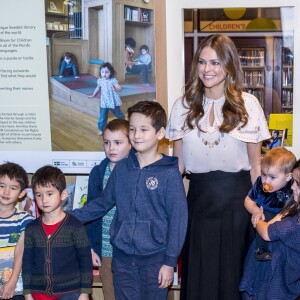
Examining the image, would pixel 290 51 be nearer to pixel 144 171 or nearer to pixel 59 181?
pixel 144 171

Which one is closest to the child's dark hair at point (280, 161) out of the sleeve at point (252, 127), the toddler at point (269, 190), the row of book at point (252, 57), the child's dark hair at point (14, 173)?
the toddler at point (269, 190)

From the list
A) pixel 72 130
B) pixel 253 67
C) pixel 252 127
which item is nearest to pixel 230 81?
pixel 252 127

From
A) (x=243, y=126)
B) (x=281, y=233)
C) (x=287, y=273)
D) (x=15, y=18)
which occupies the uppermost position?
(x=15, y=18)

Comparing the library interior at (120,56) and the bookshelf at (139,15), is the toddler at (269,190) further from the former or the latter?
the bookshelf at (139,15)

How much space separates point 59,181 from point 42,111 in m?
0.76

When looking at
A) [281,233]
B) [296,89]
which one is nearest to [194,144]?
[281,233]

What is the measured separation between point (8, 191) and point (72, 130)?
61 centimetres

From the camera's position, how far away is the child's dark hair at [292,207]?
246 centimetres

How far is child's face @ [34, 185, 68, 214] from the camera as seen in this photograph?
2.60 metres

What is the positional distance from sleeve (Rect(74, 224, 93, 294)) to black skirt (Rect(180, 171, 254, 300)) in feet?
1.55

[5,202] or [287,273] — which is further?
[5,202]

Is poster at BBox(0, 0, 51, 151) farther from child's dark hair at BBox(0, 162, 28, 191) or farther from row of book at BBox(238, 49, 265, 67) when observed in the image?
row of book at BBox(238, 49, 265, 67)

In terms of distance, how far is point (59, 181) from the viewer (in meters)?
2.65

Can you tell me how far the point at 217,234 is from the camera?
2717 millimetres
